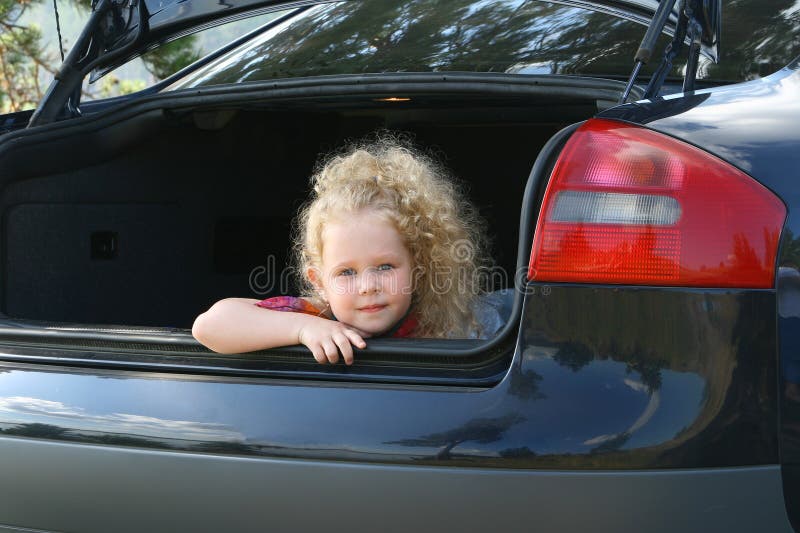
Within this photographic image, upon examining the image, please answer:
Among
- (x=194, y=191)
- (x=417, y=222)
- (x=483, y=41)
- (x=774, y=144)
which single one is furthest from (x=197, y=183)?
(x=774, y=144)

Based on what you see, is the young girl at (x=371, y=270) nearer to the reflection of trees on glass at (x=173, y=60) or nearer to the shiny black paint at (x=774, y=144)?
the shiny black paint at (x=774, y=144)

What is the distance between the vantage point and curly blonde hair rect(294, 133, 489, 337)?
1.56 m

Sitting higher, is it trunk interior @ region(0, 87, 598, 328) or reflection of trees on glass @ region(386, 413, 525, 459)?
trunk interior @ region(0, 87, 598, 328)

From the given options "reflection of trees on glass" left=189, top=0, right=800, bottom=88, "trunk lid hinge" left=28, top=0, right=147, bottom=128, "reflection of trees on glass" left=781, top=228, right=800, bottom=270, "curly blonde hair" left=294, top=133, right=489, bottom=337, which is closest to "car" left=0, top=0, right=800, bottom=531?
"reflection of trees on glass" left=781, top=228, right=800, bottom=270

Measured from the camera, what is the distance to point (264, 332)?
137cm

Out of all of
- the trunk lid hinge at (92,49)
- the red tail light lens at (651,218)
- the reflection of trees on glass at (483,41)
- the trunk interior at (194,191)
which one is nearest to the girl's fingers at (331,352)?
the red tail light lens at (651,218)

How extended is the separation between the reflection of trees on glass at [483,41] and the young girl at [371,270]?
0.56 metres

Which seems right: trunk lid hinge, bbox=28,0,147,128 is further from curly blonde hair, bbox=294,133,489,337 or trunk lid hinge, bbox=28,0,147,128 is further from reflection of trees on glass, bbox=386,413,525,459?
reflection of trees on glass, bbox=386,413,525,459

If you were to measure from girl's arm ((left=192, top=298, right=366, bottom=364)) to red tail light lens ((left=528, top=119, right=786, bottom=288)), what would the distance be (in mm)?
320

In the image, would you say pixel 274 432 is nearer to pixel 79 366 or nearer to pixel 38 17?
pixel 79 366

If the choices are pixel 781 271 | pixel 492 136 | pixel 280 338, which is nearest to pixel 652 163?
pixel 781 271

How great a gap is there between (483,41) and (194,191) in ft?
3.27

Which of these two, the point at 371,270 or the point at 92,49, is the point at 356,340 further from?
the point at 92,49

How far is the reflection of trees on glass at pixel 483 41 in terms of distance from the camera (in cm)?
186
